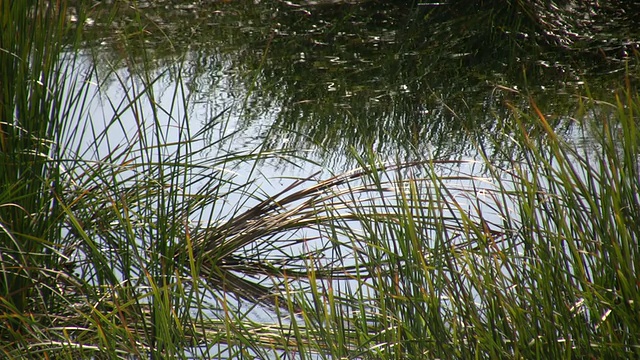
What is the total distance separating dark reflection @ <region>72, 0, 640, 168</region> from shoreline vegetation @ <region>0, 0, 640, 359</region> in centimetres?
35

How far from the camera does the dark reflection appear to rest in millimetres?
2895

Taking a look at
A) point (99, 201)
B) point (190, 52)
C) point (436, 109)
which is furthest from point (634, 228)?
point (190, 52)

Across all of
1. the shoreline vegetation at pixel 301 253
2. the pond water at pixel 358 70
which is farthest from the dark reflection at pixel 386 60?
the shoreline vegetation at pixel 301 253

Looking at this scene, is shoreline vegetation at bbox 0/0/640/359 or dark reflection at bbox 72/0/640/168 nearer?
shoreline vegetation at bbox 0/0/640/359

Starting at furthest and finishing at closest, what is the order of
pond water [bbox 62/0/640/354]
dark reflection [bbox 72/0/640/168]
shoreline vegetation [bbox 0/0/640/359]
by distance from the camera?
1. dark reflection [bbox 72/0/640/168]
2. pond water [bbox 62/0/640/354]
3. shoreline vegetation [bbox 0/0/640/359]

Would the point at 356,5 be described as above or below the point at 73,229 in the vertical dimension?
above

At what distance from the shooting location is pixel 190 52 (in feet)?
12.2

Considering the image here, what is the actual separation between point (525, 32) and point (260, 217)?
6.58ft

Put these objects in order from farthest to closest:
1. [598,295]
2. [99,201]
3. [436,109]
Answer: [436,109], [99,201], [598,295]

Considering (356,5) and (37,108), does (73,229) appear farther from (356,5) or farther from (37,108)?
(356,5)

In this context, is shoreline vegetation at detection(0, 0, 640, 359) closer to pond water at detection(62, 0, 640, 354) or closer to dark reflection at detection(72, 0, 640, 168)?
pond water at detection(62, 0, 640, 354)

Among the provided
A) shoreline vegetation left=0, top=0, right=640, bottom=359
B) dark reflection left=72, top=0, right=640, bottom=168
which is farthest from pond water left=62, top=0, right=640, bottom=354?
shoreline vegetation left=0, top=0, right=640, bottom=359

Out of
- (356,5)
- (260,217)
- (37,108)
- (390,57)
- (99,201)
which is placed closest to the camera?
(37,108)

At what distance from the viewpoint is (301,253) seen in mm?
1742
